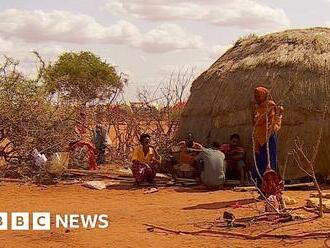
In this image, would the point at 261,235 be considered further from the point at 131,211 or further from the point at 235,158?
the point at 235,158

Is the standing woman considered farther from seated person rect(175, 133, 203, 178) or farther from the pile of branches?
the pile of branches

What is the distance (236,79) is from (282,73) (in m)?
0.93

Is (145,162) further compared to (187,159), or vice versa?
(187,159)

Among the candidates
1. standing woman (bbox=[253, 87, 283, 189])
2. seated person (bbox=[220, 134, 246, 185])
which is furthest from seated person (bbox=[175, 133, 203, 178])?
standing woman (bbox=[253, 87, 283, 189])

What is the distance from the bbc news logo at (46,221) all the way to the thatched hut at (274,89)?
385 cm

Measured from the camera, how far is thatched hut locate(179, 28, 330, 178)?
984 centimetres

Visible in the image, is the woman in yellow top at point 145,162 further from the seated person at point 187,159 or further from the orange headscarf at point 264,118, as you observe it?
the orange headscarf at point 264,118

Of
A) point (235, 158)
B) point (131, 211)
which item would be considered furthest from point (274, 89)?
point (131, 211)

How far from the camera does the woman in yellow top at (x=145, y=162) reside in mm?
10203

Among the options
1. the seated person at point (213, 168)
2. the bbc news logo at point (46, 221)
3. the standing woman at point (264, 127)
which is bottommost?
the bbc news logo at point (46, 221)

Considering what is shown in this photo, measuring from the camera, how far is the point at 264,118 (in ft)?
26.4

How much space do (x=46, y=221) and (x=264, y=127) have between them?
3062 millimetres

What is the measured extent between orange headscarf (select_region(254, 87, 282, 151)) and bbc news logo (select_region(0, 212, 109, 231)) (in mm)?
2275

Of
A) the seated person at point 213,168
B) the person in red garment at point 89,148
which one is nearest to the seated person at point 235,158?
the seated person at point 213,168
